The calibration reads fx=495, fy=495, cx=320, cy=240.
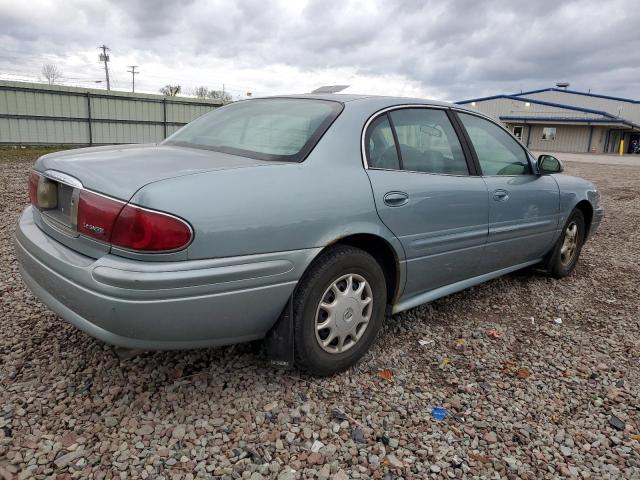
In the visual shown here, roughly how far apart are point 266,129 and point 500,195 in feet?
5.61

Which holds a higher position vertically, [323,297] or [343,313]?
[323,297]

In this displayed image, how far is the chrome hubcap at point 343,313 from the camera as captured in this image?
2488 millimetres

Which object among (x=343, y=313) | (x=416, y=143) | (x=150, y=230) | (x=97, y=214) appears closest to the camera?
(x=150, y=230)

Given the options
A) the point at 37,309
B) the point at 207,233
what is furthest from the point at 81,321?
the point at 37,309

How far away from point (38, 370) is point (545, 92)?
169ft

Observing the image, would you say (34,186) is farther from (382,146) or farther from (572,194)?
(572,194)

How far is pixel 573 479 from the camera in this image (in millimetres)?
1998

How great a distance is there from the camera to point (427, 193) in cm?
284

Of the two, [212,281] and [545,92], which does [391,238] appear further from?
[545,92]

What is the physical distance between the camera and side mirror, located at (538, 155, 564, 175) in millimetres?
3855

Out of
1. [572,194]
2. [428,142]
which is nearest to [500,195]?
[428,142]

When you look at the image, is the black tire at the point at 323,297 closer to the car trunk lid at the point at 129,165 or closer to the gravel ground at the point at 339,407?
the gravel ground at the point at 339,407

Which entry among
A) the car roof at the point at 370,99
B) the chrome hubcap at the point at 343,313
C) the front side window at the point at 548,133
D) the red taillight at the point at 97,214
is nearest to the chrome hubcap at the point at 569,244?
the car roof at the point at 370,99

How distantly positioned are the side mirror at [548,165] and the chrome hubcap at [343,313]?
2.07 meters
